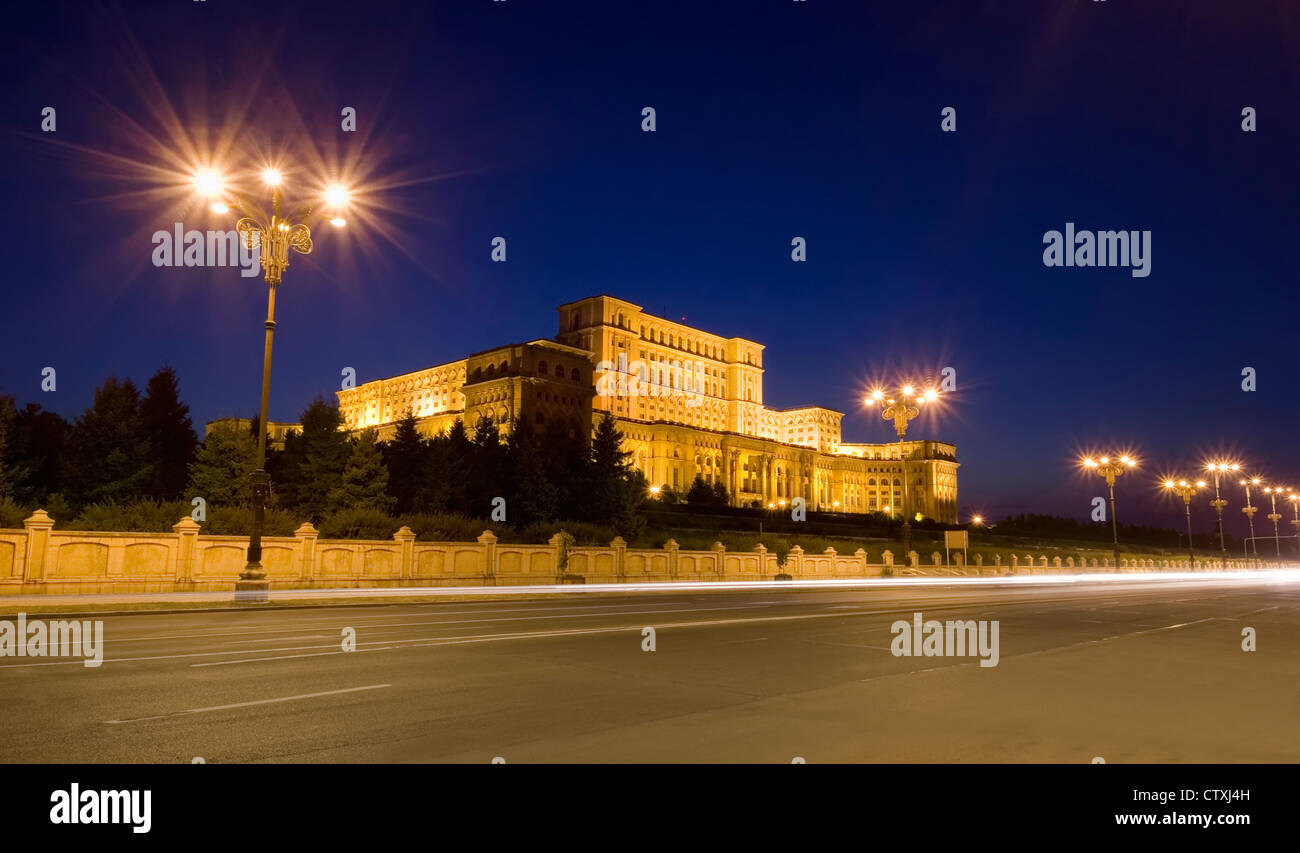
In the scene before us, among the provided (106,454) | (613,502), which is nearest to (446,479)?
(613,502)

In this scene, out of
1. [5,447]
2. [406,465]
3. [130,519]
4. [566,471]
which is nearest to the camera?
[130,519]

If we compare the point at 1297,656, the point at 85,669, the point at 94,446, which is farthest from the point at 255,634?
the point at 94,446

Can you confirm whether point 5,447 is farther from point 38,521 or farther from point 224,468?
point 38,521

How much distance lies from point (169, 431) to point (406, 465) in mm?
17668

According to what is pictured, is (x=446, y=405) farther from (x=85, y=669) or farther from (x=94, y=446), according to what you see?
(x=85, y=669)

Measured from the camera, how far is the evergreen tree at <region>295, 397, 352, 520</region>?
5262 centimetres

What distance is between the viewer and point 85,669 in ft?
33.1

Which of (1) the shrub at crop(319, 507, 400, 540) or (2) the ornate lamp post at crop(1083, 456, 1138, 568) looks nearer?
(1) the shrub at crop(319, 507, 400, 540)

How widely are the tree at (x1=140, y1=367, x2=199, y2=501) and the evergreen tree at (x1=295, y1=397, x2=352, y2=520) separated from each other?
32.7 ft

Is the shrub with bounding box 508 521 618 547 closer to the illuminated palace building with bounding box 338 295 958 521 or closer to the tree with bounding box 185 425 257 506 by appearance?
the tree with bounding box 185 425 257 506


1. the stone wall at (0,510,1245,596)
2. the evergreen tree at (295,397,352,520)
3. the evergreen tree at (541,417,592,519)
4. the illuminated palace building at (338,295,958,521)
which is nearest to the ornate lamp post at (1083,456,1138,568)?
the stone wall at (0,510,1245,596)

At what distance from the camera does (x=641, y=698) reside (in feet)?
27.5

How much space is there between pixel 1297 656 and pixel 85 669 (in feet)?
53.8

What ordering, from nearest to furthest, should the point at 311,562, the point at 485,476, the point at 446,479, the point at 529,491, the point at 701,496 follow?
1. the point at 311,562
2. the point at 529,491
3. the point at 446,479
4. the point at 485,476
5. the point at 701,496
